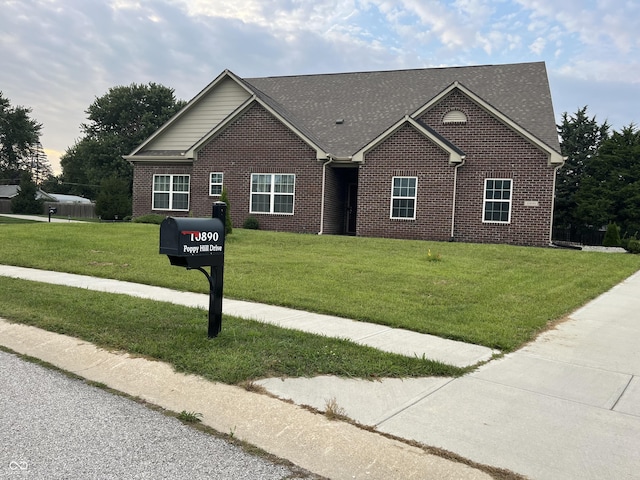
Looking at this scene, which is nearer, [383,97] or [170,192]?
[170,192]

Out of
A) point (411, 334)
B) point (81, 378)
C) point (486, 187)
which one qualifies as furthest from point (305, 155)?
point (81, 378)

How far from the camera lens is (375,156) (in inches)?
775

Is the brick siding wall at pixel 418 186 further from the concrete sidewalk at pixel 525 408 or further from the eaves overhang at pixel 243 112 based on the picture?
the concrete sidewalk at pixel 525 408

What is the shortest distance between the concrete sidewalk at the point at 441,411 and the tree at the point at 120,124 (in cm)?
5752

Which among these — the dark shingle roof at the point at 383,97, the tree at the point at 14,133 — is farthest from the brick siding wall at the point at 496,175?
the tree at the point at 14,133

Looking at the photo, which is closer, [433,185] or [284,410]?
[284,410]

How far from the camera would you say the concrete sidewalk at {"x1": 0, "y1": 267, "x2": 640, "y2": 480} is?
3.39 meters

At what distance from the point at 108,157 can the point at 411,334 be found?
58.8m

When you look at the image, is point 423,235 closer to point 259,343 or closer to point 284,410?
point 259,343

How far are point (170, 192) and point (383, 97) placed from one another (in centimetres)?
1102

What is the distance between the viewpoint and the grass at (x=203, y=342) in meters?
5.02

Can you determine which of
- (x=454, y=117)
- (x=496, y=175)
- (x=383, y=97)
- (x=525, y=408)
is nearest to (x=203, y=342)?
(x=525, y=408)

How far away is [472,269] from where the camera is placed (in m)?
11.7

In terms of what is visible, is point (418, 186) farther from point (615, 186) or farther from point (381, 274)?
point (615, 186)
